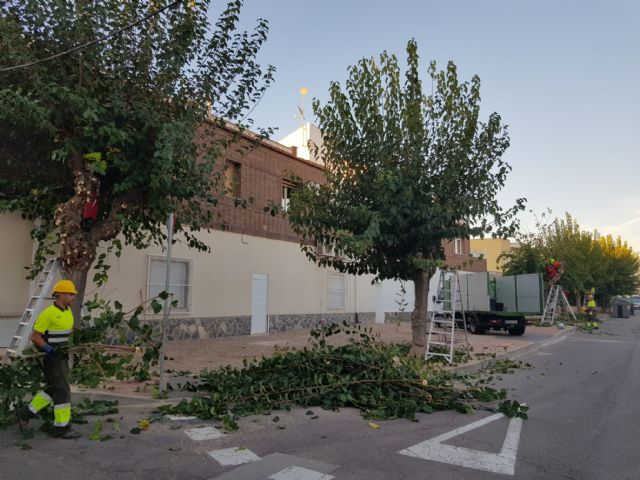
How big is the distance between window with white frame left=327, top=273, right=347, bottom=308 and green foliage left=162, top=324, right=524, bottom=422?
12.6m

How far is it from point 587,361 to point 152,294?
11.9 meters

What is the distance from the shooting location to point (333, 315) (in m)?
Answer: 20.8

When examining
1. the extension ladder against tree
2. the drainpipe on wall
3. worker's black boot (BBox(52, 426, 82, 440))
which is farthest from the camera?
the extension ladder against tree

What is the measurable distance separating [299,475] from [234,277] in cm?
1220

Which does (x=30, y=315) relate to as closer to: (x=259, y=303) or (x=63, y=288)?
(x=63, y=288)

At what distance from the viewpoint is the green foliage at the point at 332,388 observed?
6438 mm

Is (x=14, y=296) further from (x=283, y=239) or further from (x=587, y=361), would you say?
(x=587, y=361)

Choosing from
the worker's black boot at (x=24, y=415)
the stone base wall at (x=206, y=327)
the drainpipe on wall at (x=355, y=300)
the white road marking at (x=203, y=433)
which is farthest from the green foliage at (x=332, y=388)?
the drainpipe on wall at (x=355, y=300)

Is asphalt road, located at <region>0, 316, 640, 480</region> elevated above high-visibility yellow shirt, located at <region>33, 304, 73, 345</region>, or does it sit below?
below

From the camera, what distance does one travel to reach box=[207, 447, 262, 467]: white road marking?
179 inches

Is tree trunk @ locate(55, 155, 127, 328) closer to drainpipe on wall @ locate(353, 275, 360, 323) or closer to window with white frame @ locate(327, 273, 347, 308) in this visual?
window with white frame @ locate(327, 273, 347, 308)

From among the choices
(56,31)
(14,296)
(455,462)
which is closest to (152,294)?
(14,296)

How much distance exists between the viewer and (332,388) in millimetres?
7090

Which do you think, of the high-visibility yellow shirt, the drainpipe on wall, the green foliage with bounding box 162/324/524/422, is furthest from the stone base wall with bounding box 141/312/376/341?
the high-visibility yellow shirt
